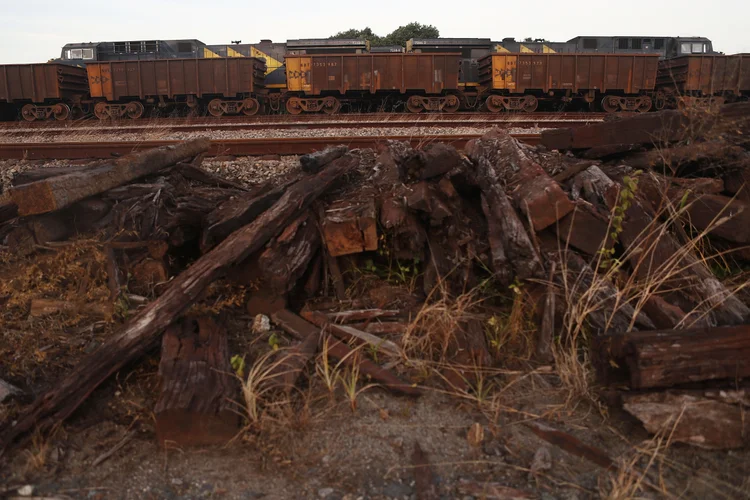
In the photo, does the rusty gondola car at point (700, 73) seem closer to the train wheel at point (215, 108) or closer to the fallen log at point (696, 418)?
the train wheel at point (215, 108)

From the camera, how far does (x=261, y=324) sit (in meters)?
3.31

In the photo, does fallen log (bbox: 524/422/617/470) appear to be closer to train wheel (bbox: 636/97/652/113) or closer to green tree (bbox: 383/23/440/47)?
train wheel (bbox: 636/97/652/113)

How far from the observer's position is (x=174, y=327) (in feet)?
9.63

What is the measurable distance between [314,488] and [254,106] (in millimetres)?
17920

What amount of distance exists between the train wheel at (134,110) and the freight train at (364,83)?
0.12 feet

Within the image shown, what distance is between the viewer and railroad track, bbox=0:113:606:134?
1109 centimetres

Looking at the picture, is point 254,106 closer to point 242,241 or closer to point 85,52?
point 85,52

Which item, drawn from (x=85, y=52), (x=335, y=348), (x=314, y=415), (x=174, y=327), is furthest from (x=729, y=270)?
(x=85, y=52)

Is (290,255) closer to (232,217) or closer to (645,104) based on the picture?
(232,217)

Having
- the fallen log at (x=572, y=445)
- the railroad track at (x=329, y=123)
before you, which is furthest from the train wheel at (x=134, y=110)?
the fallen log at (x=572, y=445)

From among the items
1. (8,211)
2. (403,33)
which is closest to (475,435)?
(8,211)

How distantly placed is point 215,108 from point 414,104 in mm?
7444

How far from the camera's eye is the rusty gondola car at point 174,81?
17.8 metres

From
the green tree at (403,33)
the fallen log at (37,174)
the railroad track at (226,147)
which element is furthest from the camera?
the green tree at (403,33)
